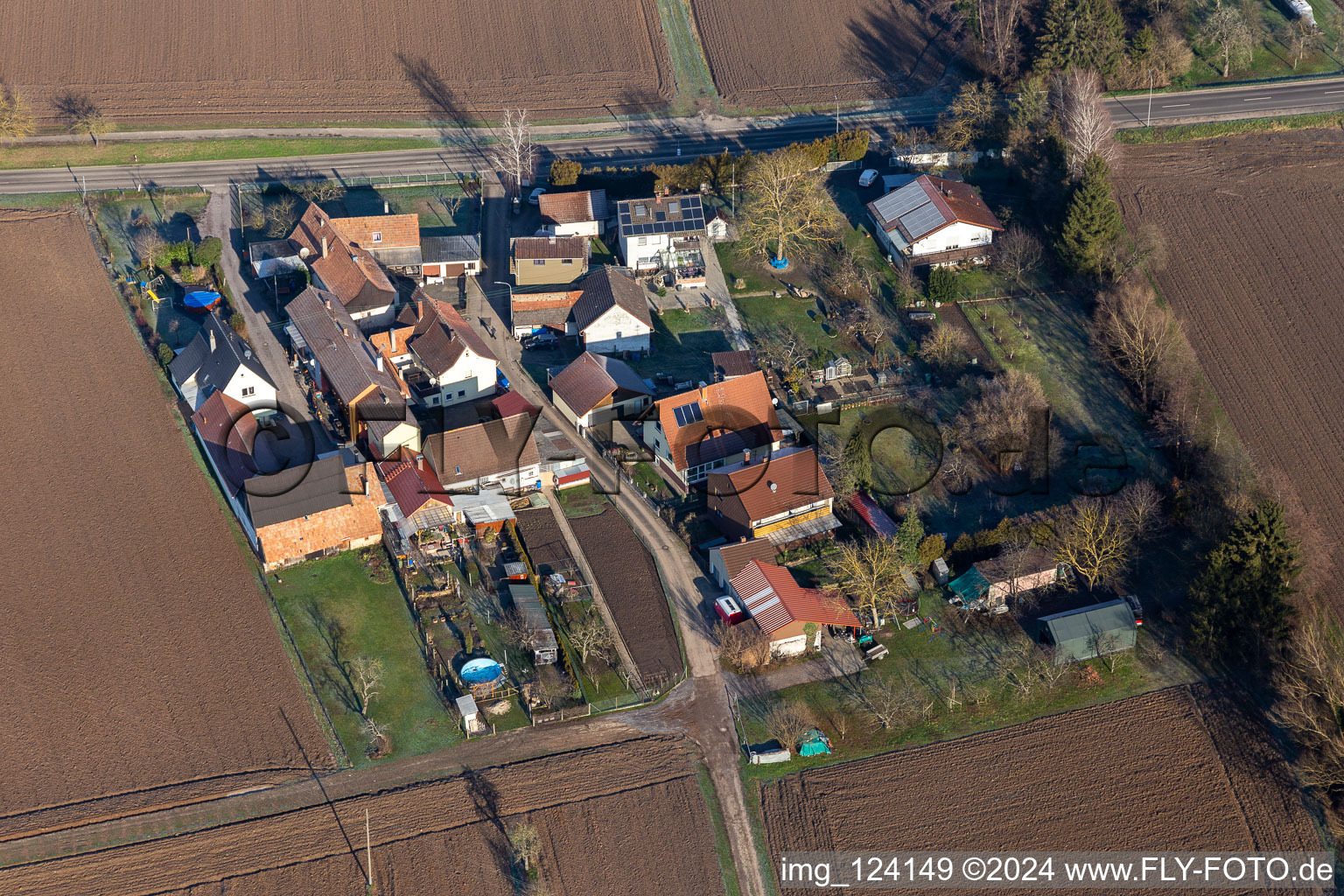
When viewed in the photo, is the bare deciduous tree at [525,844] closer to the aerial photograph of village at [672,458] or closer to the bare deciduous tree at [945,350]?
the aerial photograph of village at [672,458]

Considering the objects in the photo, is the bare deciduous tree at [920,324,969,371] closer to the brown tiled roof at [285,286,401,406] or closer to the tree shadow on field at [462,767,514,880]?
the brown tiled roof at [285,286,401,406]

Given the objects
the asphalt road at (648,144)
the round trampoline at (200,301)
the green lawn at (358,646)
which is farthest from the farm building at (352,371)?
the asphalt road at (648,144)

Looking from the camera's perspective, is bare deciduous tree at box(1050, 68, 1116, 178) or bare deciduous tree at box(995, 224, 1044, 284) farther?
bare deciduous tree at box(1050, 68, 1116, 178)

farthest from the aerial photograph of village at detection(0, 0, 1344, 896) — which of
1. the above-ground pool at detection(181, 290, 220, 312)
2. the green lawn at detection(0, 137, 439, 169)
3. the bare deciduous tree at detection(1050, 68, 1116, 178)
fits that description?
the bare deciduous tree at detection(1050, 68, 1116, 178)

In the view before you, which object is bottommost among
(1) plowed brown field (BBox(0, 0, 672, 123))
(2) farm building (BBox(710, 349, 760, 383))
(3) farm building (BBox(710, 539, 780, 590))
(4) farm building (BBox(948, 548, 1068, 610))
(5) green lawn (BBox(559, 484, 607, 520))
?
(4) farm building (BBox(948, 548, 1068, 610))

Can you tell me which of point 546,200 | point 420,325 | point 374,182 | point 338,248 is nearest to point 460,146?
point 374,182

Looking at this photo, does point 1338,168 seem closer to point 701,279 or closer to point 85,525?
point 701,279
